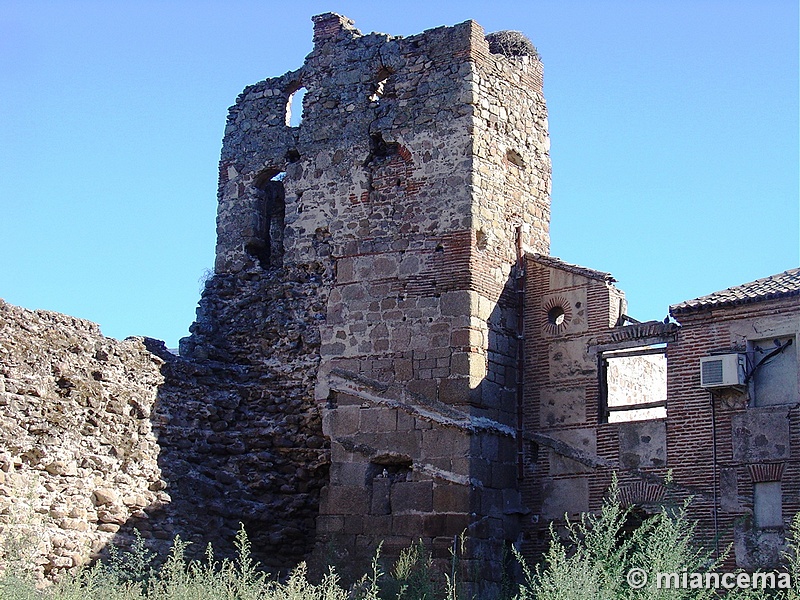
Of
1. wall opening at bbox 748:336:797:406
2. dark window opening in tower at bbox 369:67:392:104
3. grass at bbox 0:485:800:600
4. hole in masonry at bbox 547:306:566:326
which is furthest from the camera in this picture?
dark window opening in tower at bbox 369:67:392:104

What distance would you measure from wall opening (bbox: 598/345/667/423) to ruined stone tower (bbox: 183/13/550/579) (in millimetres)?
1125

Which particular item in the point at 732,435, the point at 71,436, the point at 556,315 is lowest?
the point at 71,436

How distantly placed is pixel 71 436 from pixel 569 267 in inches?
239

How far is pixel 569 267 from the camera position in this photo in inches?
599

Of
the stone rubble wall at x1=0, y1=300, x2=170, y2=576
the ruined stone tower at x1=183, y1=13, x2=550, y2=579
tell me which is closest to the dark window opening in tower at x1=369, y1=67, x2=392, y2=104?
the ruined stone tower at x1=183, y1=13, x2=550, y2=579

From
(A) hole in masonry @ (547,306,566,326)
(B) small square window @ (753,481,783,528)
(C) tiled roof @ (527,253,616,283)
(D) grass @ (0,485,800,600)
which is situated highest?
(C) tiled roof @ (527,253,616,283)

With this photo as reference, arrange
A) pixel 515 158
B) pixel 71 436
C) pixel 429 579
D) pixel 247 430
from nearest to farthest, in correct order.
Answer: pixel 71 436 < pixel 429 579 < pixel 247 430 < pixel 515 158

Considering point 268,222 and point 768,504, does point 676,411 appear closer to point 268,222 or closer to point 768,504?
point 768,504

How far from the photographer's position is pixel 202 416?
1534cm

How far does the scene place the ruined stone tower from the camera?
14.4 m

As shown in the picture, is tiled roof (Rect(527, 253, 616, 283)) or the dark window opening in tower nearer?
tiled roof (Rect(527, 253, 616, 283))

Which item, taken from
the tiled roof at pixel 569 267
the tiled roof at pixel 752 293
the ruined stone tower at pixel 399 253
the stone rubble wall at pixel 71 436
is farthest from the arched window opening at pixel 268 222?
the tiled roof at pixel 752 293

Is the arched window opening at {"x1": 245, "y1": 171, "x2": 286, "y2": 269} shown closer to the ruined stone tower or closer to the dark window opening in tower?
the ruined stone tower

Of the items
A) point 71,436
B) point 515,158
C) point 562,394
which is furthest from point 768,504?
point 71,436
